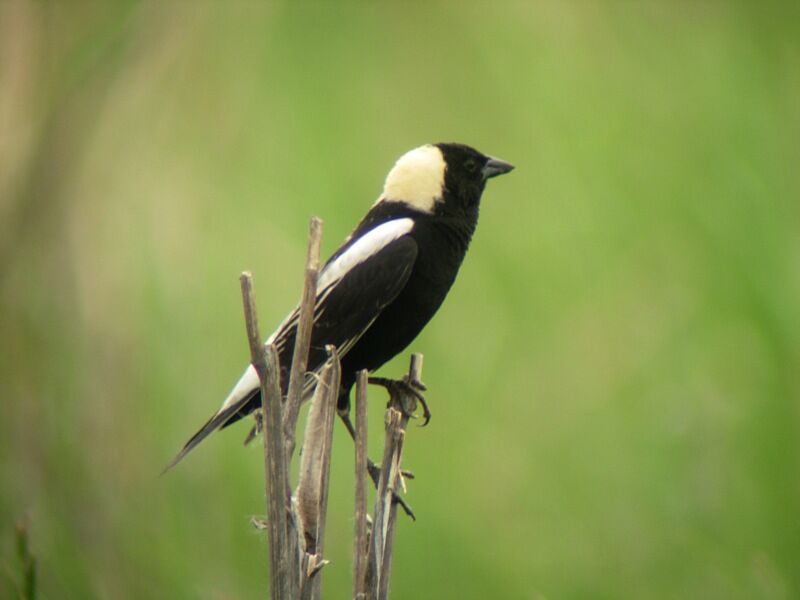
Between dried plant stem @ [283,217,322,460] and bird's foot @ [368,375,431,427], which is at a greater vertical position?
dried plant stem @ [283,217,322,460]

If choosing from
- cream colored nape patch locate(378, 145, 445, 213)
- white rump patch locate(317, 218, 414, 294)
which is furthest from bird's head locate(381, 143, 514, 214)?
white rump patch locate(317, 218, 414, 294)

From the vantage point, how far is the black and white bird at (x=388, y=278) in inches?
107

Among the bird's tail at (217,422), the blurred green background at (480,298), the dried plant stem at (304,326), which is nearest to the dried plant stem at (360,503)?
the dried plant stem at (304,326)

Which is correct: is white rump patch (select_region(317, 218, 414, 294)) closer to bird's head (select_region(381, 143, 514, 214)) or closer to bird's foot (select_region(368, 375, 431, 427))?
bird's head (select_region(381, 143, 514, 214))

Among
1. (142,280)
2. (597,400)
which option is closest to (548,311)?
(597,400)

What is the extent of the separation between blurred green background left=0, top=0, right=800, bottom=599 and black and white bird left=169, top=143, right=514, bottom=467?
1.93 feet

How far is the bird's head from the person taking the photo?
2.96 metres

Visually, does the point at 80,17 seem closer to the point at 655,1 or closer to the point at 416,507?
the point at 416,507

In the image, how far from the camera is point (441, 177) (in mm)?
3004

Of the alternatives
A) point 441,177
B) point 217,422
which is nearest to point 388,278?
point 441,177

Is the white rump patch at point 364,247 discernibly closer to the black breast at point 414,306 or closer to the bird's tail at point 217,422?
the black breast at point 414,306

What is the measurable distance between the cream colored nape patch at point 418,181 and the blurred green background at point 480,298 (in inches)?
32.0

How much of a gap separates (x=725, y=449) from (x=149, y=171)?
2.41 metres

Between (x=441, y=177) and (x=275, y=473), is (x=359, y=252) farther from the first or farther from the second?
(x=275, y=473)
